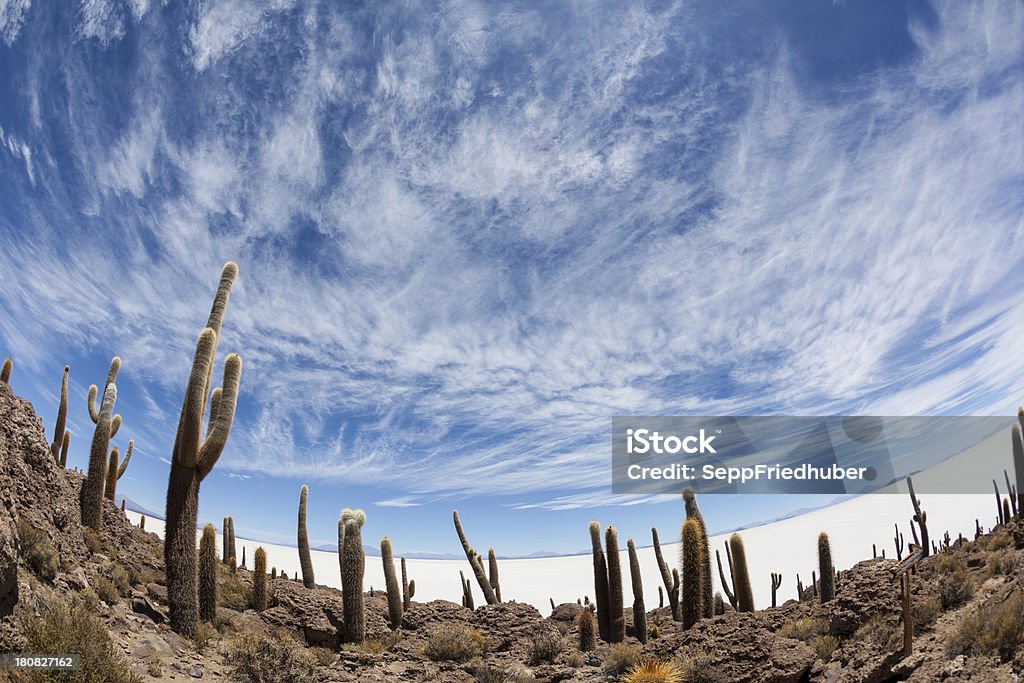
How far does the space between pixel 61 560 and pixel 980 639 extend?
18939 millimetres

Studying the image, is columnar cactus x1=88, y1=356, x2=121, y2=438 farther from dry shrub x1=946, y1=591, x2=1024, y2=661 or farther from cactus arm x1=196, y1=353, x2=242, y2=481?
dry shrub x1=946, y1=591, x2=1024, y2=661

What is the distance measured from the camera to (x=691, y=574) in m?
18.5

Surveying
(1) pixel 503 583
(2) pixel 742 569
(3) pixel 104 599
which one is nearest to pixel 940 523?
(1) pixel 503 583

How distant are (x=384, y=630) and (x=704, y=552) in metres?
11.1

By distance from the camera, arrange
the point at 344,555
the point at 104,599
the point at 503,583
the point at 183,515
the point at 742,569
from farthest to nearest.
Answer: the point at 503,583 → the point at 742,569 → the point at 344,555 → the point at 183,515 → the point at 104,599

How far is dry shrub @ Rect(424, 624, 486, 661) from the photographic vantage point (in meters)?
17.9

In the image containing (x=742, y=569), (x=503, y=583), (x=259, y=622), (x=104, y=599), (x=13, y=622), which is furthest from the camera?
(x=503, y=583)

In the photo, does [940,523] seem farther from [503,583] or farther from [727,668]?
[727,668]

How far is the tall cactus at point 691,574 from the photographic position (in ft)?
60.0

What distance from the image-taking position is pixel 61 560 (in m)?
13.5

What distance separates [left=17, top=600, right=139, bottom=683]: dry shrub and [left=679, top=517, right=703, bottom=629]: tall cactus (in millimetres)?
14334

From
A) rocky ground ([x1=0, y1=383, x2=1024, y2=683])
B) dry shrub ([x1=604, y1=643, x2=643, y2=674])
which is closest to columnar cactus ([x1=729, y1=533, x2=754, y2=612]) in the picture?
rocky ground ([x1=0, y1=383, x2=1024, y2=683])

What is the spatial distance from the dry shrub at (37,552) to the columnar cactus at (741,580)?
69.0 feet

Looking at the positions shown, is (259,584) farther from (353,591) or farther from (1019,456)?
(1019,456)
